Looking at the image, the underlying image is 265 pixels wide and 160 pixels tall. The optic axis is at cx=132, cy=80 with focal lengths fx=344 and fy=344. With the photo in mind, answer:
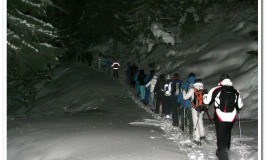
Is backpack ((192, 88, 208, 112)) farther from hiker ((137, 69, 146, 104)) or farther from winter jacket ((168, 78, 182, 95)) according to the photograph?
hiker ((137, 69, 146, 104))

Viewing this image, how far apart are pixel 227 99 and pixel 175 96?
4.47m

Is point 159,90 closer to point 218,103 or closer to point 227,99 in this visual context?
point 218,103

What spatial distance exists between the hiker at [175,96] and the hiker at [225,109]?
394 centimetres

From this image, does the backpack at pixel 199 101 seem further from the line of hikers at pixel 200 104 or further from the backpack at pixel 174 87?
the backpack at pixel 174 87

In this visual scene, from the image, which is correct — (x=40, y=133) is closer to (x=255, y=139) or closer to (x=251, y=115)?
(x=255, y=139)

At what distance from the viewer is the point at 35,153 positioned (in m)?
9.40

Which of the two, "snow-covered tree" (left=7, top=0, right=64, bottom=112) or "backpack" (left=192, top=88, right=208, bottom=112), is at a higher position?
"snow-covered tree" (left=7, top=0, right=64, bottom=112)

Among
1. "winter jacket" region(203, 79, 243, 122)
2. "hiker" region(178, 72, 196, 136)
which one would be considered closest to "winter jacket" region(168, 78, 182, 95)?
"hiker" region(178, 72, 196, 136)

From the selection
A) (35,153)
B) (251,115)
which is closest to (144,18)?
(251,115)

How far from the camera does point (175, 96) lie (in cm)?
1272

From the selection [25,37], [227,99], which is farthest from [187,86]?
[25,37]

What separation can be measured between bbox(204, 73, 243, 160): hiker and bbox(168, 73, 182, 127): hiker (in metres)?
3.94

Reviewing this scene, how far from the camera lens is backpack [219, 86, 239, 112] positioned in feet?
27.2

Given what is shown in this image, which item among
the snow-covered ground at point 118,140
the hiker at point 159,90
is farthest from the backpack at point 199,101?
the hiker at point 159,90
